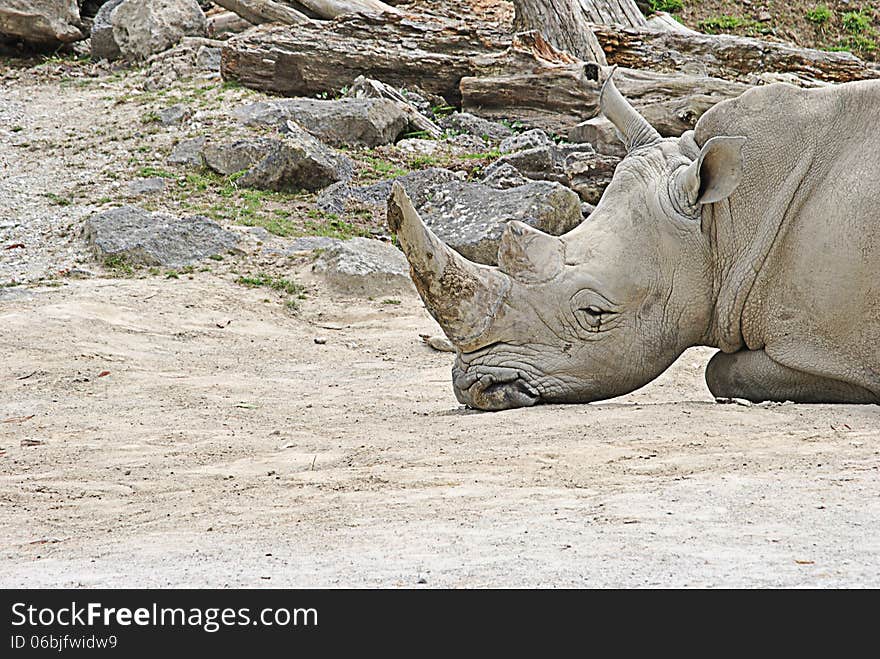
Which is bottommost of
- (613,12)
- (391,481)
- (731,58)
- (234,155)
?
(234,155)

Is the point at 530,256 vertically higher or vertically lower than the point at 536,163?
higher

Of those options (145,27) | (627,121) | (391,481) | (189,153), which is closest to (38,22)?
(145,27)

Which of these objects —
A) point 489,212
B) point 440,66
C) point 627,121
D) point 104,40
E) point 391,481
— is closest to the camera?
point 391,481

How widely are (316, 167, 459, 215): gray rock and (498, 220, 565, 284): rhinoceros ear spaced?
18.0ft

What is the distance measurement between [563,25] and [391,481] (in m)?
11.2

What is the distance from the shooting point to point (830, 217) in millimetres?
4961

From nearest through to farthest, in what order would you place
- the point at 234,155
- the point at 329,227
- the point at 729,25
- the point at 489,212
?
the point at 489,212, the point at 329,227, the point at 234,155, the point at 729,25

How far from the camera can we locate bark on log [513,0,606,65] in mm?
14234

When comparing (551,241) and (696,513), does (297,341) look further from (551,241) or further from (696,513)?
(696,513)

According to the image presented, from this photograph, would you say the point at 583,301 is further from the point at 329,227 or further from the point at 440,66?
the point at 440,66

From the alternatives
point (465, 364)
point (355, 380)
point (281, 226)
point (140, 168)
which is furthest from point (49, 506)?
point (140, 168)

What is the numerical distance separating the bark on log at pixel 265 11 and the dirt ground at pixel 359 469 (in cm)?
813

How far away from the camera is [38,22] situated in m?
16.9
